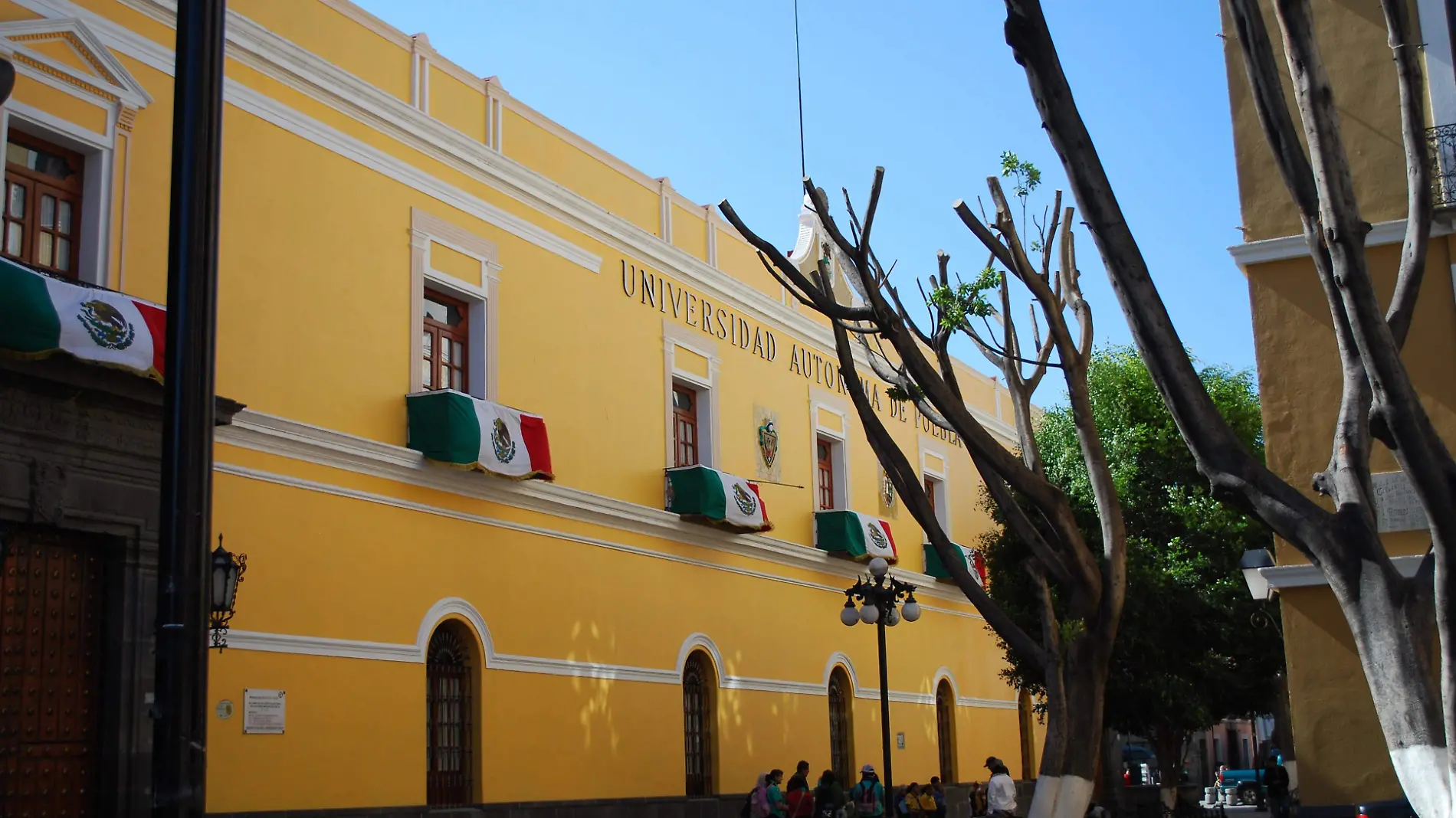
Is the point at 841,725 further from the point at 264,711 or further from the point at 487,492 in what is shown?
the point at 264,711

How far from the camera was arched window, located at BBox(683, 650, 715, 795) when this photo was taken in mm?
20125

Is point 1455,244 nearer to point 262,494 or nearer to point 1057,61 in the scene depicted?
point 1057,61

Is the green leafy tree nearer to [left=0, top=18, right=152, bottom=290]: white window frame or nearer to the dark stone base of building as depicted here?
the dark stone base of building

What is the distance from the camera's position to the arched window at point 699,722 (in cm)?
2012

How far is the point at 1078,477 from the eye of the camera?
23938 mm

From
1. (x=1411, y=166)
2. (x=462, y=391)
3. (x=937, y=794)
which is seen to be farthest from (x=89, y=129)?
(x=937, y=794)

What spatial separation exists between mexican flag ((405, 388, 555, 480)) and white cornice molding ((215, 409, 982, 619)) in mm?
279

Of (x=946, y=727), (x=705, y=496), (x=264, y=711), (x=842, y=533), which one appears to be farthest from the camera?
(x=946, y=727)

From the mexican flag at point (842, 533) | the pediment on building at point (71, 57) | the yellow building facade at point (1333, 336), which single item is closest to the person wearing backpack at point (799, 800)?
the mexican flag at point (842, 533)

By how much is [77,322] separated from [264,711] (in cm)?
399

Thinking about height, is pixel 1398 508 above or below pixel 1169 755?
above

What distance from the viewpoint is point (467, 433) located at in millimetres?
15734

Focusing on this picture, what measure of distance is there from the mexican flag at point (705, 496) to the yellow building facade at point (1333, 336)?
8400 mm

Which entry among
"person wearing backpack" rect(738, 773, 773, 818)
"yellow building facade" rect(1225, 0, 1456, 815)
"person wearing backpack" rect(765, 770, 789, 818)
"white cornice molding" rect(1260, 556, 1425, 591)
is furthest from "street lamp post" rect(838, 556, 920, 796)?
"yellow building facade" rect(1225, 0, 1456, 815)
